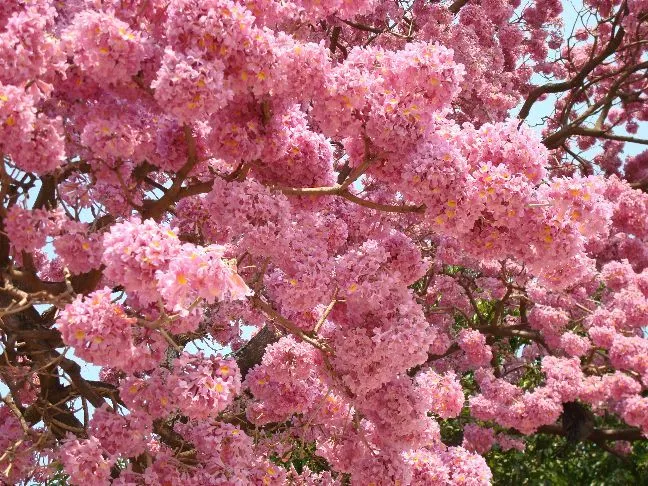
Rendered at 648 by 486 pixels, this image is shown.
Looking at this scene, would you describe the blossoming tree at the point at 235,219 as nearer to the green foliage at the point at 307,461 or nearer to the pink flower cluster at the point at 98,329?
the pink flower cluster at the point at 98,329

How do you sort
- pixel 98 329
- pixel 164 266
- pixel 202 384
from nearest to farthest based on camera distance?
pixel 164 266, pixel 98 329, pixel 202 384

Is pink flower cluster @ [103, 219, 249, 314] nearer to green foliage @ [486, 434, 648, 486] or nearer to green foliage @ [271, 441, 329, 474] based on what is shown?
green foliage @ [271, 441, 329, 474]

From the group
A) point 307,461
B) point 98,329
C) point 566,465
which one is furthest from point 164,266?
point 566,465

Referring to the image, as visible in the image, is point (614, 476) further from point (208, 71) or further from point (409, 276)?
point (208, 71)

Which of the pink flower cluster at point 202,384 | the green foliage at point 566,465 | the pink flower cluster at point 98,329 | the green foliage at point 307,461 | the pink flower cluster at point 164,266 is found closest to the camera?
the pink flower cluster at point 164,266

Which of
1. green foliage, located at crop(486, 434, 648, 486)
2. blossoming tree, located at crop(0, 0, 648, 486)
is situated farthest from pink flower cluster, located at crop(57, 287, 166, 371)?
green foliage, located at crop(486, 434, 648, 486)

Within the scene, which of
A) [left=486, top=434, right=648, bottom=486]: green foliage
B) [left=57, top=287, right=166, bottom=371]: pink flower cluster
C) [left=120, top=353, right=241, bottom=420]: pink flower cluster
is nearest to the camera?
[left=57, top=287, right=166, bottom=371]: pink flower cluster

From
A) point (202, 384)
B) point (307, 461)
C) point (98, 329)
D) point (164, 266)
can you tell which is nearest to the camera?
point (164, 266)

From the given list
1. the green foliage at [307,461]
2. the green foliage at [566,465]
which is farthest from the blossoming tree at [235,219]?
the green foliage at [566,465]

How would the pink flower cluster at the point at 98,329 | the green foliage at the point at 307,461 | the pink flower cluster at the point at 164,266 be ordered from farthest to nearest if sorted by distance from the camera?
the green foliage at the point at 307,461 → the pink flower cluster at the point at 98,329 → the pink flower cluster at the point at 164,266

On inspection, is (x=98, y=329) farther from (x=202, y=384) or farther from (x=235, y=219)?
(x=235, y=219)

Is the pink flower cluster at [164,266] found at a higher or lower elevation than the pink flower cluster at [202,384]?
higher

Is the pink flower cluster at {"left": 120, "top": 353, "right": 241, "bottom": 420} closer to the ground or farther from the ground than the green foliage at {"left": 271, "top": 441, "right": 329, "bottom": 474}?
closer to the ground

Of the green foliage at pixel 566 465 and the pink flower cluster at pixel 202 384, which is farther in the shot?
the green foliage at pixel 566 465
